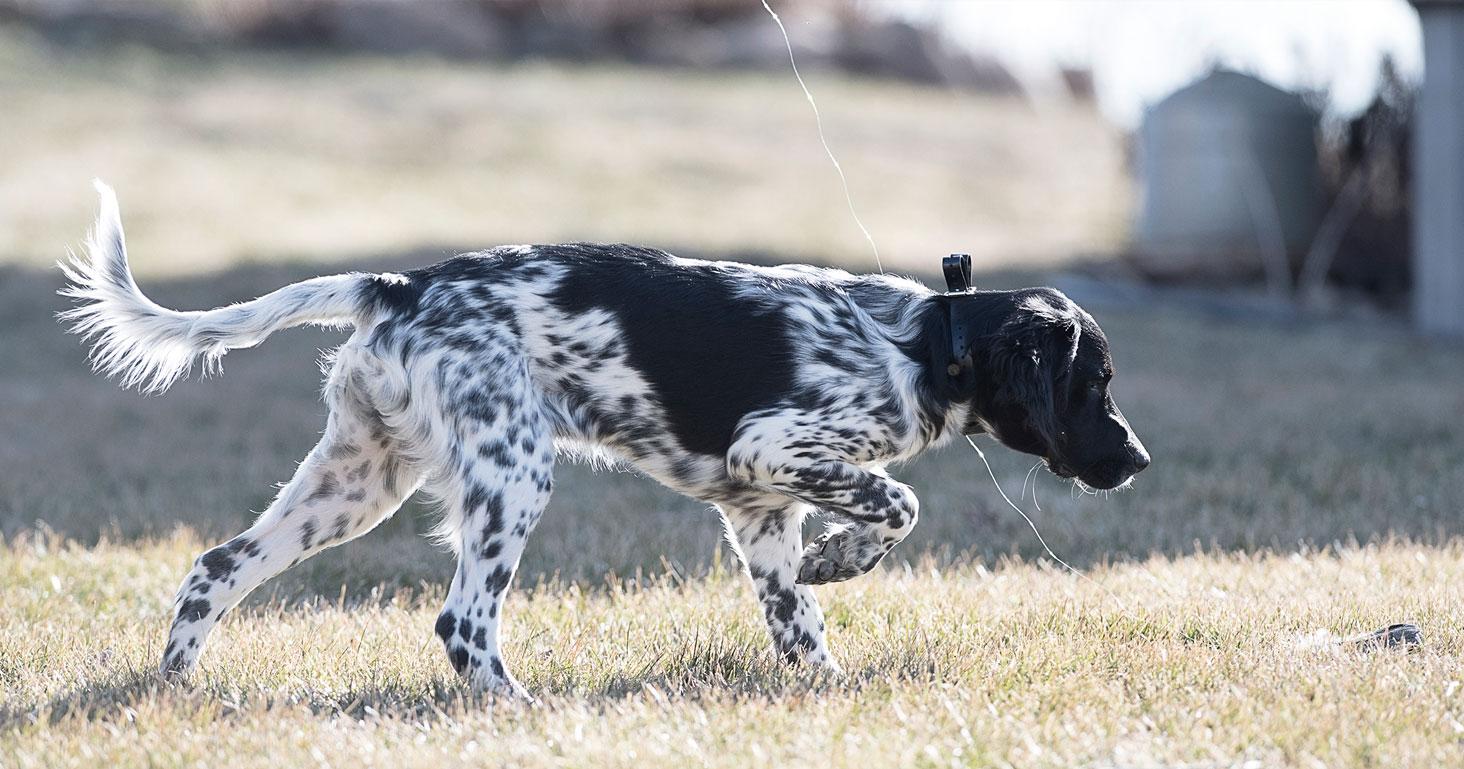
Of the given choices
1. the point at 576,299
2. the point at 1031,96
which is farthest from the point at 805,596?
the point at 1031,96

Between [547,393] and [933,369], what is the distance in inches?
41.3

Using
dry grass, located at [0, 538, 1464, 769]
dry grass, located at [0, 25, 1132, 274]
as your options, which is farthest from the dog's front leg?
dry grass, located at [0, 25, 1132, 274]

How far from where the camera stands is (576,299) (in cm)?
427

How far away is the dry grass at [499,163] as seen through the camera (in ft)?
52.0

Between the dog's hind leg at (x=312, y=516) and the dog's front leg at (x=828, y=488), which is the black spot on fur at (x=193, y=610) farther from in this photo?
the dog's front leg at (x=828, y=488)

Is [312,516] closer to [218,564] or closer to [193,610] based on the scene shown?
[218,564]

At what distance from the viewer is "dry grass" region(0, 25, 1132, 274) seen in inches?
623

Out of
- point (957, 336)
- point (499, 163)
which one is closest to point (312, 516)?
point (957, 336)

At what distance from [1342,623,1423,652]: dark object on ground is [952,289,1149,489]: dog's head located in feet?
2.44

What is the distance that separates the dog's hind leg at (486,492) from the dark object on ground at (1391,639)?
2203mm

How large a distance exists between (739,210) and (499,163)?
339 centimetres

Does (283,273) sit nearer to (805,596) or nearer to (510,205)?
(510,205)

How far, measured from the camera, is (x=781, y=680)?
4.04 m

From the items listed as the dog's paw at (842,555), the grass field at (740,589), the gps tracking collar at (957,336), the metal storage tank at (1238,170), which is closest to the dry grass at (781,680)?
the grass field at (740,589)
